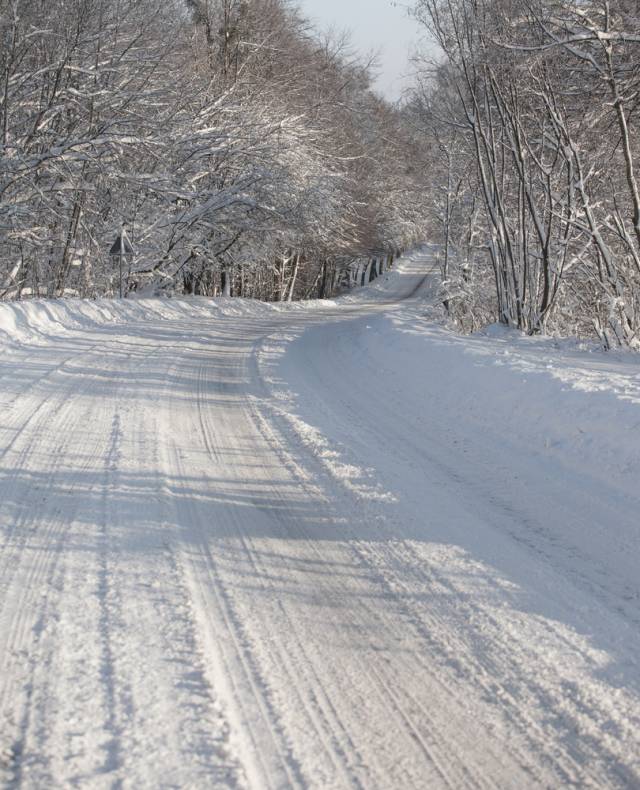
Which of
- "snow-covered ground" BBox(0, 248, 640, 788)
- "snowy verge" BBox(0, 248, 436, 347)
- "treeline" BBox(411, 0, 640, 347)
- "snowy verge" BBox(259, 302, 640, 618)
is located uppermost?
"treeline" BBox(411, 0, 640, 347)

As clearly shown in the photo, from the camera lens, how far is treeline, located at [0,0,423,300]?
1689cm

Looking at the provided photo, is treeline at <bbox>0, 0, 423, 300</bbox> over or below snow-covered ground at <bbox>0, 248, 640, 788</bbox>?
over

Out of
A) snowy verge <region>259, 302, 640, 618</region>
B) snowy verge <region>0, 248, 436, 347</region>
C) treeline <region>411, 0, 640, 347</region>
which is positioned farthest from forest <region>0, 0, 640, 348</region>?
snowy verge <region>259, 302, 640, 618</region>

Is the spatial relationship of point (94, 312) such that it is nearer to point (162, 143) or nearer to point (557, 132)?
point (162, 143)

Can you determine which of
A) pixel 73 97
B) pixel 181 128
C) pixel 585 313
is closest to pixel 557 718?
pixel 585 313

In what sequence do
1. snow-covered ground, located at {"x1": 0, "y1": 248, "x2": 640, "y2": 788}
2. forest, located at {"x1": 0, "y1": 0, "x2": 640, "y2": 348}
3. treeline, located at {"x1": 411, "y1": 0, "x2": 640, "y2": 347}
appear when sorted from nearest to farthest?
snow-covered ground, located at {"x1": 0, "y1": 248, "x2": 640, "y2": 788}, treeline, located at {"x1": 411, "y1": 0, "x2": 640, "y2": 347}, forest, located at {"x1": 0, "y1": 0, "x2": 640, "y2": 348}

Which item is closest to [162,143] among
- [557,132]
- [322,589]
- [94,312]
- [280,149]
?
[94,312]

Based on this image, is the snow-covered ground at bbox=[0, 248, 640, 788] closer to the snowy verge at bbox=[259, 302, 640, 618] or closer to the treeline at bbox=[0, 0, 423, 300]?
the snowy verge at bbox=[259, 302, 640, 618]

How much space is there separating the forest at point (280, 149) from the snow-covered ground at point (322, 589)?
20.5 ft

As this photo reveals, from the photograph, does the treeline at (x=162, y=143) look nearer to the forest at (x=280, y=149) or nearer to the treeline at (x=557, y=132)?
the forest at (x=280, y=149)

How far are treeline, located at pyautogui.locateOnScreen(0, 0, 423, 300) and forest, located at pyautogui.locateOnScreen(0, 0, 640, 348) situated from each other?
0.09 m

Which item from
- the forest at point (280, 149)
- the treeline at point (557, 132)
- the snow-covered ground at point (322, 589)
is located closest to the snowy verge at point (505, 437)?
the snow-covered ground at point (322, 589)

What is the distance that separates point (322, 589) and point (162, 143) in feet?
55.7

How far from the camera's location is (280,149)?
981 inches
